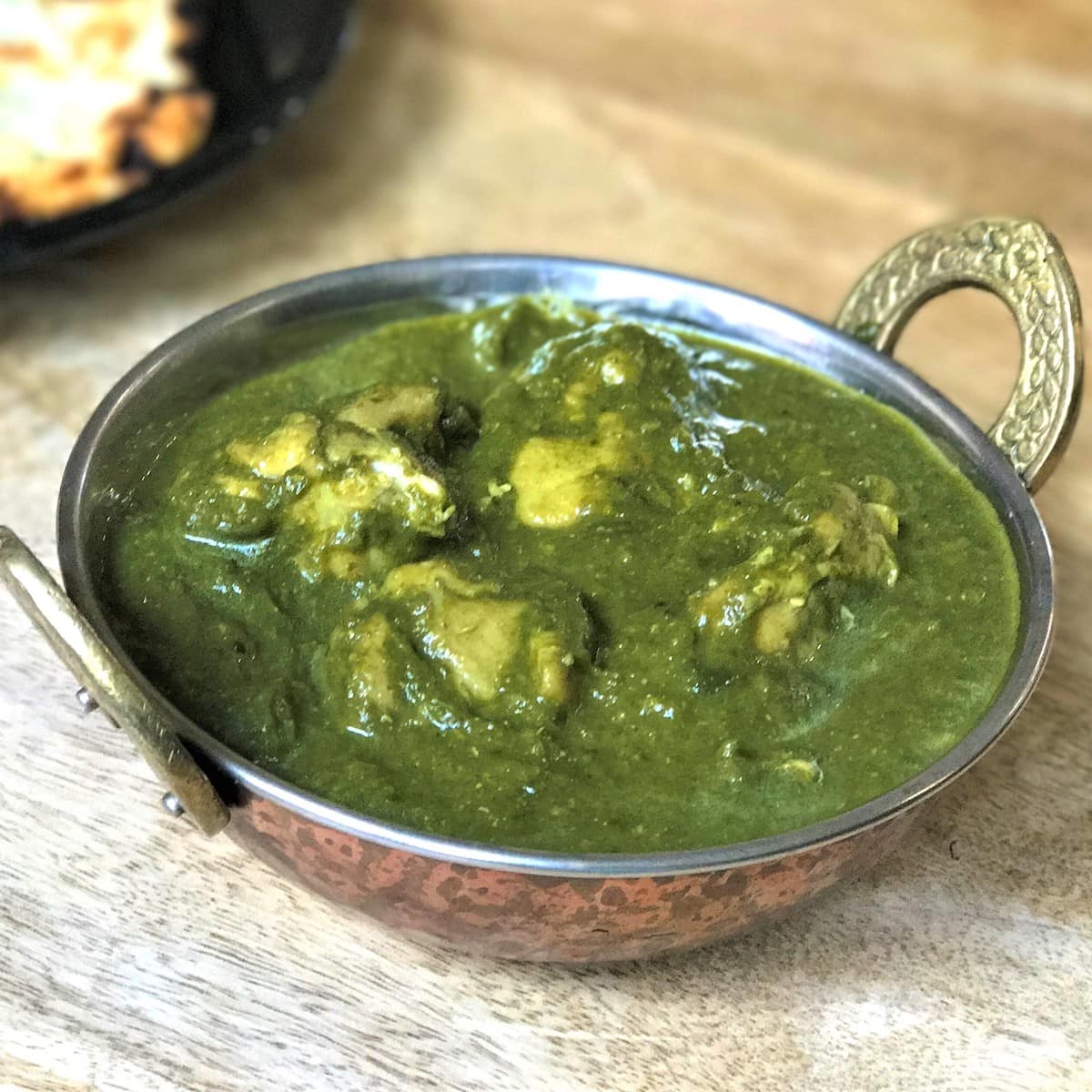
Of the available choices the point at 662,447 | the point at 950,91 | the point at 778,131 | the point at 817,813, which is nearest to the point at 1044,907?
the point at 817,813

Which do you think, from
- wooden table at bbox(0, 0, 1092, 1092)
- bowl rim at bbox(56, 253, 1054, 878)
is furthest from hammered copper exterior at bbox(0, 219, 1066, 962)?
wooden table at bbox(0, 0, 1092, 1092)

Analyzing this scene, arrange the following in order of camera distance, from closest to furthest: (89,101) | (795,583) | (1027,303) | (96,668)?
(96,668), (795,583), (1027,303), (89,101)

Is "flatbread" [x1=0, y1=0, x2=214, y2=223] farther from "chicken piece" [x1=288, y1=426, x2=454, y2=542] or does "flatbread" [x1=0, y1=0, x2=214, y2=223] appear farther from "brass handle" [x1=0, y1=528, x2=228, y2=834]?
"brass handle" [x1=0, y1=528, x2=228, y2=834]

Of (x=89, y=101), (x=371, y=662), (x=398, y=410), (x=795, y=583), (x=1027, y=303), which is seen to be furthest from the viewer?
(x=89, y=101)

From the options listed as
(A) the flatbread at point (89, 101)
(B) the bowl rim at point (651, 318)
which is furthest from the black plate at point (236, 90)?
(B) the bowl rim at point (651, 318)

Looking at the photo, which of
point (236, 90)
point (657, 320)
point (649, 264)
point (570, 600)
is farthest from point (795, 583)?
point (236, 90)

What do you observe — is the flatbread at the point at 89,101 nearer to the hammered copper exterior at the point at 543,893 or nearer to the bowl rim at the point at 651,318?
the bowl rim at the point at 651,318

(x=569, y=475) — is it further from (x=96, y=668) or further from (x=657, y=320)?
(x=96, y=668)
